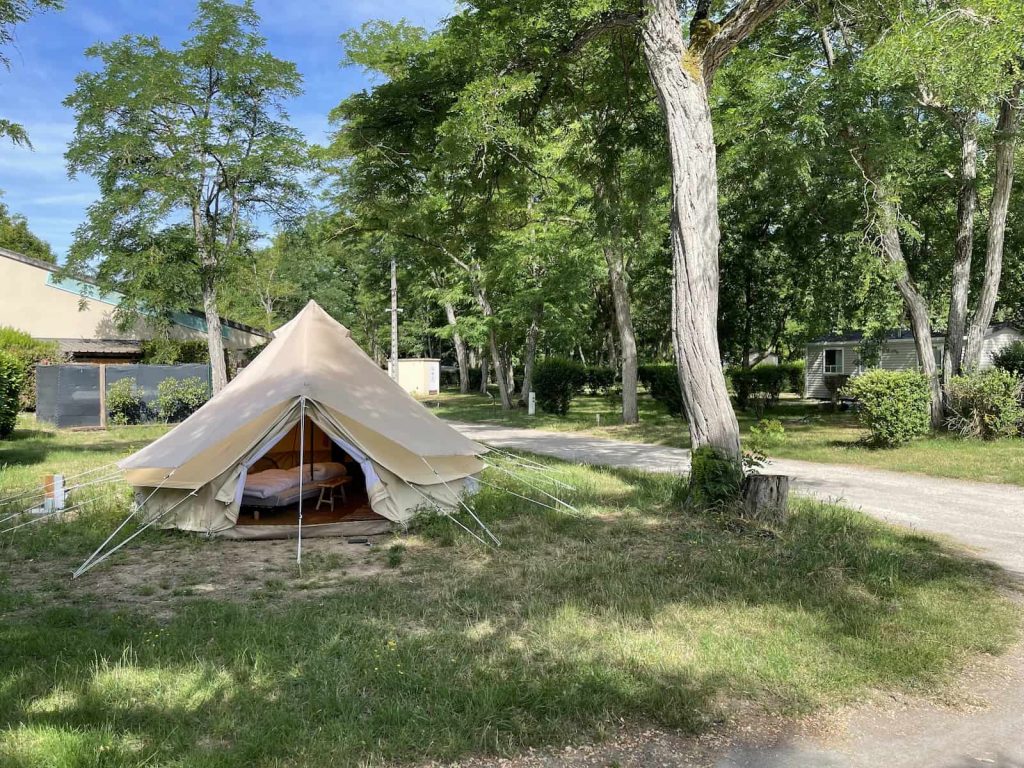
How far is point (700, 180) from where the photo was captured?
8023mm

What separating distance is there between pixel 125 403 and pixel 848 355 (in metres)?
27.2

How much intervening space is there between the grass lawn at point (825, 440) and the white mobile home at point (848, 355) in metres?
5.76

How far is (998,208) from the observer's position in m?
14.2

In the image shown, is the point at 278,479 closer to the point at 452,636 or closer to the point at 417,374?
the point at 452,636


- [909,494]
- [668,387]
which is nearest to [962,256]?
[909,494]

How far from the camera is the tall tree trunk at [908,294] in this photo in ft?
47.3

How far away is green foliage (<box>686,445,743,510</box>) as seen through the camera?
7594 mm

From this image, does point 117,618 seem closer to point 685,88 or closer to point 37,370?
point 685,88

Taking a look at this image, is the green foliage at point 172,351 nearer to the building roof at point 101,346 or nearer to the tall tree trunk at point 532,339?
the building roof at point 101,346

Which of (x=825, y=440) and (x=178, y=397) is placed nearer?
(x=825, y=440)

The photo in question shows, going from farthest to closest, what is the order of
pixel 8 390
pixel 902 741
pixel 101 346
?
pixel 101 346
pixel 8 390
pixel 902 741

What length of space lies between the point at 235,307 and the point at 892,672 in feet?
155

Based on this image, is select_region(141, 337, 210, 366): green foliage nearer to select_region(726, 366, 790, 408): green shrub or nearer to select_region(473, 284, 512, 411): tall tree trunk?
select_region(473, 284, 512, 411): tall tree trunk

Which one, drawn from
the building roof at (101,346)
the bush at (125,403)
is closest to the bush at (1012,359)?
the bush at (125,403)
